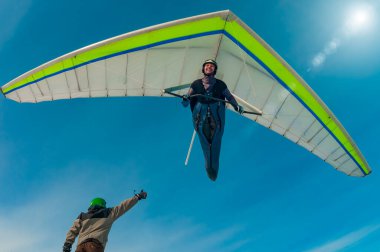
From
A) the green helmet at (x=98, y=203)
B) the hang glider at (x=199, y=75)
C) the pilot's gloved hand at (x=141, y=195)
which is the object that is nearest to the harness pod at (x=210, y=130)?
the hang glider at (x=199, y=75)

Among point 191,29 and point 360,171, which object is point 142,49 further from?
point 360,171

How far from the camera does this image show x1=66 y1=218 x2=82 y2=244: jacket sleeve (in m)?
4.97

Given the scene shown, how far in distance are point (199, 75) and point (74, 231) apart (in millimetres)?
7146

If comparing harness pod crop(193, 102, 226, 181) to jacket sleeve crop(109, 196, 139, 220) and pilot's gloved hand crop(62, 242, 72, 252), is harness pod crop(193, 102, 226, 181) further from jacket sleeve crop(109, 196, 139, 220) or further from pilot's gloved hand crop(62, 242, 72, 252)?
pilot's gloved hand crop(62, 242, 72, 252)

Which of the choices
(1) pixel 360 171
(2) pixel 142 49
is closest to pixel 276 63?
(2) pixel 142 49

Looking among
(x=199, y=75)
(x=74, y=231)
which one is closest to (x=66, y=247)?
(x=74, y=231)

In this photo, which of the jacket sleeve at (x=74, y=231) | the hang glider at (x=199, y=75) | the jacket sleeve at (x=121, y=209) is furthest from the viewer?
the hang glider at (x=199, y=75)

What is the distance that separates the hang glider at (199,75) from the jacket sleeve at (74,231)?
5.12 metres

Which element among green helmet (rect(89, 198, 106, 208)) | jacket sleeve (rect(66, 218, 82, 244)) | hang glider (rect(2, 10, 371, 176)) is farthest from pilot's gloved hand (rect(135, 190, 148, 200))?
hang glider (rect(2, 10, 371, 176))

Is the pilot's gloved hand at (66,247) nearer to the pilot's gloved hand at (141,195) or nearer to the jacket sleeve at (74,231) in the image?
the jacket sleeve at (74,231)

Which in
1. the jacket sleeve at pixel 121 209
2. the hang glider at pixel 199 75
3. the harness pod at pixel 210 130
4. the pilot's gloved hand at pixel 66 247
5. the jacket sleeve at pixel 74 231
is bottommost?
the pilot's gloved hand at pixel 66 247

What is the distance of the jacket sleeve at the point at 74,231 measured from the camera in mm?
4971

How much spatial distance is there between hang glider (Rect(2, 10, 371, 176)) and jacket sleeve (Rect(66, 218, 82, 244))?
16.8 feet

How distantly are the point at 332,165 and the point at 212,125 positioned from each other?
22.1 feet
